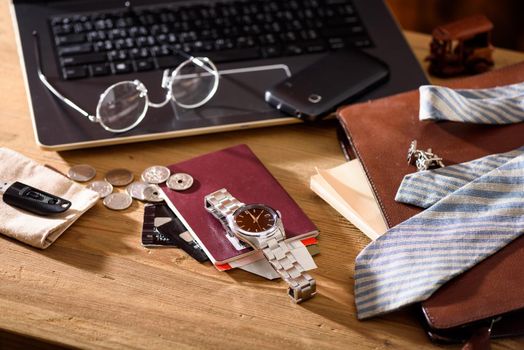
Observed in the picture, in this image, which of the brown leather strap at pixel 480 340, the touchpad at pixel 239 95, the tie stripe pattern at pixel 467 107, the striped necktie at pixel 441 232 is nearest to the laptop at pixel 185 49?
the touchpad at pixel 239 95

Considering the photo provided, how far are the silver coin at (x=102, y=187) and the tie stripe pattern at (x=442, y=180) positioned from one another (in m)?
0.35

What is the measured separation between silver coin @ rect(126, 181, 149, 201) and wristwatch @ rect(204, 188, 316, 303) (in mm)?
95

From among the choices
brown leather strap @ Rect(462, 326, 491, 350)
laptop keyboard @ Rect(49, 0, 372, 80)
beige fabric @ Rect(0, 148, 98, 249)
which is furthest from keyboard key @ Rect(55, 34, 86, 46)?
brown leather strap @ Rect(462, 326, 491, 350)

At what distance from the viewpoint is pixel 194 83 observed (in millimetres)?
1168

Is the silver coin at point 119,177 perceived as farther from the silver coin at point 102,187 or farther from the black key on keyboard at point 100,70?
the black key on keyboard at point 100,70

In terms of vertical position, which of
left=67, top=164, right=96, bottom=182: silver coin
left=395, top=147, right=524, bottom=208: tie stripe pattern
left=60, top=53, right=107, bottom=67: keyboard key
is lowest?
left=67, top=164, right=96, bottom=182: silver coin

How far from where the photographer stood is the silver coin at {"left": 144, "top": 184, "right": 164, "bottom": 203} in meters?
1.03

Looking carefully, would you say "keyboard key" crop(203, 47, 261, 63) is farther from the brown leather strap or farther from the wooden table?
the brown leather strap

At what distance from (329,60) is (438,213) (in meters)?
0.34

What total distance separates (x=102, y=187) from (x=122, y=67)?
0.22 meters

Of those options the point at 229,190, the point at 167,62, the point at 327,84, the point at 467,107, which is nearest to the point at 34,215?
the point at 229,190

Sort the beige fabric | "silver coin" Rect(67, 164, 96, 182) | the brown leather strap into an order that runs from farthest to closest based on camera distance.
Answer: "silver coin" Rect(67, 164, 96, 182) < the beige fabric < the brown leather strap

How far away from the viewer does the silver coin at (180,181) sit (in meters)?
1.01

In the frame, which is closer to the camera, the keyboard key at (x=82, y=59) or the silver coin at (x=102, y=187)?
the silver coin at (x=102, y=187)
